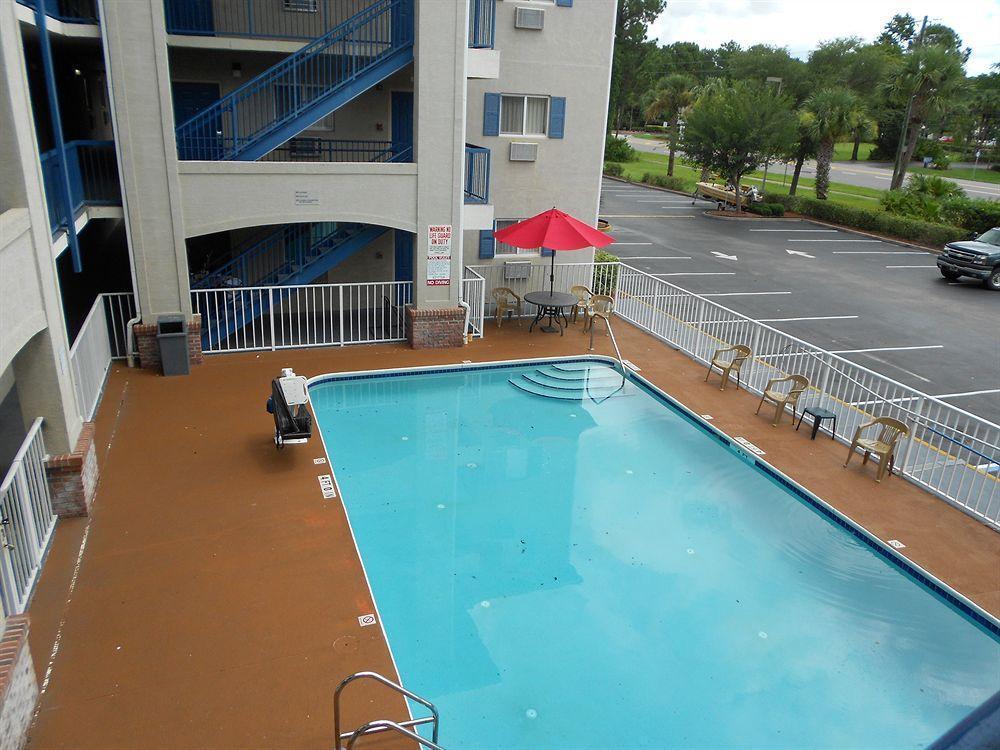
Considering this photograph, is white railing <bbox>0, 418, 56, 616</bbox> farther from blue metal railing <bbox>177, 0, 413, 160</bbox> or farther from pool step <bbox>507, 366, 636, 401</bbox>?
pool step <bbox>507, 366, 636, 401</bbox>

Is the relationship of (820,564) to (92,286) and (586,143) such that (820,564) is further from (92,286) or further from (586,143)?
(92,286)

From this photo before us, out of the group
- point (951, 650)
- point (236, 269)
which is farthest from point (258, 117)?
point (951, 650)

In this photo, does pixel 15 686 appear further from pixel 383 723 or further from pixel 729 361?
pixel 729 361

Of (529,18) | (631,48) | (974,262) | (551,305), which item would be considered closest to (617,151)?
(631,48)

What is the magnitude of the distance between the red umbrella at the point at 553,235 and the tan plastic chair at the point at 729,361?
3350 millimetres

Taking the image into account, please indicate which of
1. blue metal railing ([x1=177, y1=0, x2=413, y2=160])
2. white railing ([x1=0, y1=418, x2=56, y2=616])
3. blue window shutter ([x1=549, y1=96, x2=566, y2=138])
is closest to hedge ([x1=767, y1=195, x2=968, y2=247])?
blue window shutter ([x1=549, y1=96, x2=566, y2=138])

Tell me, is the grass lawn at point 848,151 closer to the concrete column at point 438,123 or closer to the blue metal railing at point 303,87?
the blue metal railing at point 303,87

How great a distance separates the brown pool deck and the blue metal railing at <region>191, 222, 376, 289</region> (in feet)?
9.98

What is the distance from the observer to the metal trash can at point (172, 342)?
1362 centimetres

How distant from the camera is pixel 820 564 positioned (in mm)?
9898

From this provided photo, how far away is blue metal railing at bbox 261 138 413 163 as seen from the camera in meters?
16.8

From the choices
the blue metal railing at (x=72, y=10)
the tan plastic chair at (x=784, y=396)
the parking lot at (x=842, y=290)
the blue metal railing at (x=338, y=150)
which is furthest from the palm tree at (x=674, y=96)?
the blue metal railing at (x=72, y=10)

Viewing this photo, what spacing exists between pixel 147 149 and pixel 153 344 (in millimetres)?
3546

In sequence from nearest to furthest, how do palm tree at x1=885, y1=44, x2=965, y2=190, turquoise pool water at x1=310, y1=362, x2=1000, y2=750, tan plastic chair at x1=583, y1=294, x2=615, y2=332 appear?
turquoise pool water at x1=310, y1=362, x2=1000, y2=750
tan plastic chair at x1=583, y1=294, x2=615, y2=332
palm tree at x1=885, y1=44, x2=965, y2=190
